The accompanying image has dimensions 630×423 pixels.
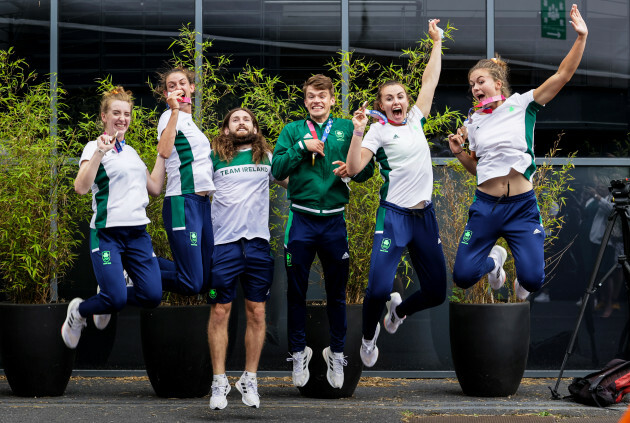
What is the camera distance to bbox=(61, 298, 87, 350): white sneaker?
6.29 metres

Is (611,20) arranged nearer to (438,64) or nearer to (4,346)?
(438,64)

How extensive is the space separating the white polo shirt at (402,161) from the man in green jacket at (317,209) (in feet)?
0.46

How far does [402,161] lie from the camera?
19.9 ft

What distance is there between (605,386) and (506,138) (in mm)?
1843

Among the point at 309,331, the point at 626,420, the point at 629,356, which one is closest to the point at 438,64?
the point at 309,331

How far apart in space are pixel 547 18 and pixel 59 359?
4990 mm

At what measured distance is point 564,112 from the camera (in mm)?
7980

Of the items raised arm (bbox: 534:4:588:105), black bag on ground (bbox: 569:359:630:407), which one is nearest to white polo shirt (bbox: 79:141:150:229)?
raised arm (bbox: 534:4:588:105)

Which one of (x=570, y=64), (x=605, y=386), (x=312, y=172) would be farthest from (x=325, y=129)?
(x=605, y=386)

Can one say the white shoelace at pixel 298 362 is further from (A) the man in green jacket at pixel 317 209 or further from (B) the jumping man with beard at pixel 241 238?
(B) the jumping man with beard at pixel 241 238

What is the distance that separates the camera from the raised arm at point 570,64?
5594mm

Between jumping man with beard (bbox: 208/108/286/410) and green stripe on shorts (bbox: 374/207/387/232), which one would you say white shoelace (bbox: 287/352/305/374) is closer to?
jumping man with beard (bbox: 208/108/286/410)

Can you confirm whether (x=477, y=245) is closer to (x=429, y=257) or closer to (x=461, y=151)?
(x=429, y=257)

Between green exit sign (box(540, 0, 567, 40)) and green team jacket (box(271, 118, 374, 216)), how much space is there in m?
2.81
